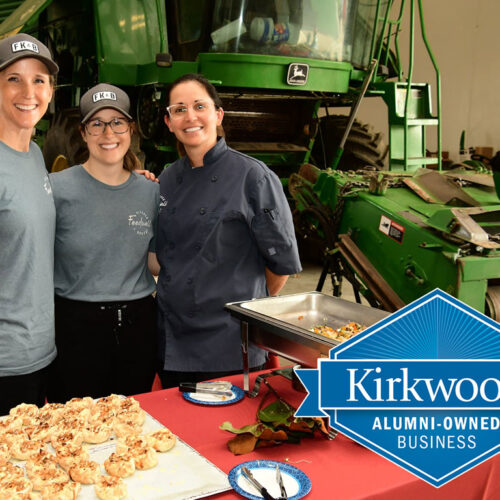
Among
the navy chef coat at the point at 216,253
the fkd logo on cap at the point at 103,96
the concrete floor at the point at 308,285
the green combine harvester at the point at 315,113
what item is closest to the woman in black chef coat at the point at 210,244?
the navy chef coat at the point at 216,253

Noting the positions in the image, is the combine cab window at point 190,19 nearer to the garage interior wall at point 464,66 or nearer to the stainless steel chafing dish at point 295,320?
the stainless steel chafing dish at point 295,320

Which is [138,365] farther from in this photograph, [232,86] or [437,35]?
[437,35]

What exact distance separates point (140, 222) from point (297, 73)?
3512 millimetres

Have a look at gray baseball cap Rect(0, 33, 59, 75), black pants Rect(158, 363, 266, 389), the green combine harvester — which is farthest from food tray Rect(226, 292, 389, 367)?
the green combine harvester

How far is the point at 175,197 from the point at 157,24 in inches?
149

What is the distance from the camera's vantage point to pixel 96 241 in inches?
88.2

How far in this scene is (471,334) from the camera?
4.62ft

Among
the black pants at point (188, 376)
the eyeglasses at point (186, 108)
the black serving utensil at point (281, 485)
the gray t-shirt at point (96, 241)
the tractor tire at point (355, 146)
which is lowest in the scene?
the black pants at point (188, 376)

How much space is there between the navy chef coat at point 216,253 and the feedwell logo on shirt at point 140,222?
82mm

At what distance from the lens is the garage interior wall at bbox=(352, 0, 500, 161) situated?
13219mm

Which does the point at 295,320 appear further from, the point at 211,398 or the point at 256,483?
the point at 256,483

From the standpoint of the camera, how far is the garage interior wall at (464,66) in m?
13.2

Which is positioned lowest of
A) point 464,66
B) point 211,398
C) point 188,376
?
point 188,376

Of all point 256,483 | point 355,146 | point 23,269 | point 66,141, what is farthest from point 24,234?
point 355,146
